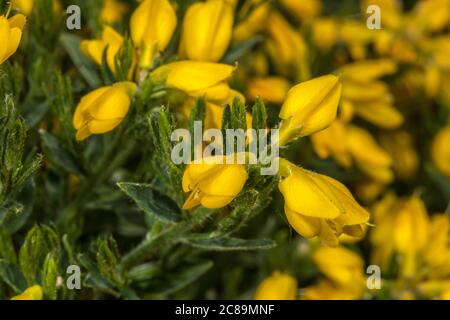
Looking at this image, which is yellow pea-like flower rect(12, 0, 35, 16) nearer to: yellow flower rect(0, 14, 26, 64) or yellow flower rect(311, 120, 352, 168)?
yellow flower rect(0, 14, 26, 64)

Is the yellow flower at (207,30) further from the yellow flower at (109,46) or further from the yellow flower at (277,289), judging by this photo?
the yellow flower at (277,289)

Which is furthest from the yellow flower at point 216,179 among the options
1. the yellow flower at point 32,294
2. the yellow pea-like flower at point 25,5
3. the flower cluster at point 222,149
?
the yellow pea-like flower at point 25,5

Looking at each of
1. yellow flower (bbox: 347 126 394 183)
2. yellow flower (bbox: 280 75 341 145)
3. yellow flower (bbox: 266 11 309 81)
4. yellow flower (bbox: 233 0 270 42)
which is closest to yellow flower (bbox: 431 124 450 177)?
yellow flower (bbox: 347 126 394 183)

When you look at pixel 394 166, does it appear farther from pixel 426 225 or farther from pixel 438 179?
pixel 426 225

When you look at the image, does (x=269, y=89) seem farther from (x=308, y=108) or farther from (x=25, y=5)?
(x=308, y=108)

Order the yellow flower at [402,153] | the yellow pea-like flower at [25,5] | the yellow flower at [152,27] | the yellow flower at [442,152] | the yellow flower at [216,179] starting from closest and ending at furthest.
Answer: the yellow flower at [216,179], the yellow flower at [152,27], the yellow pea-like flower at [25,5], the yellow flower at [442,152], the yellow flower at [402,153]

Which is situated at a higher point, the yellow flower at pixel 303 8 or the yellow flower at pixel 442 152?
the yellow flower at pixel 303 8
